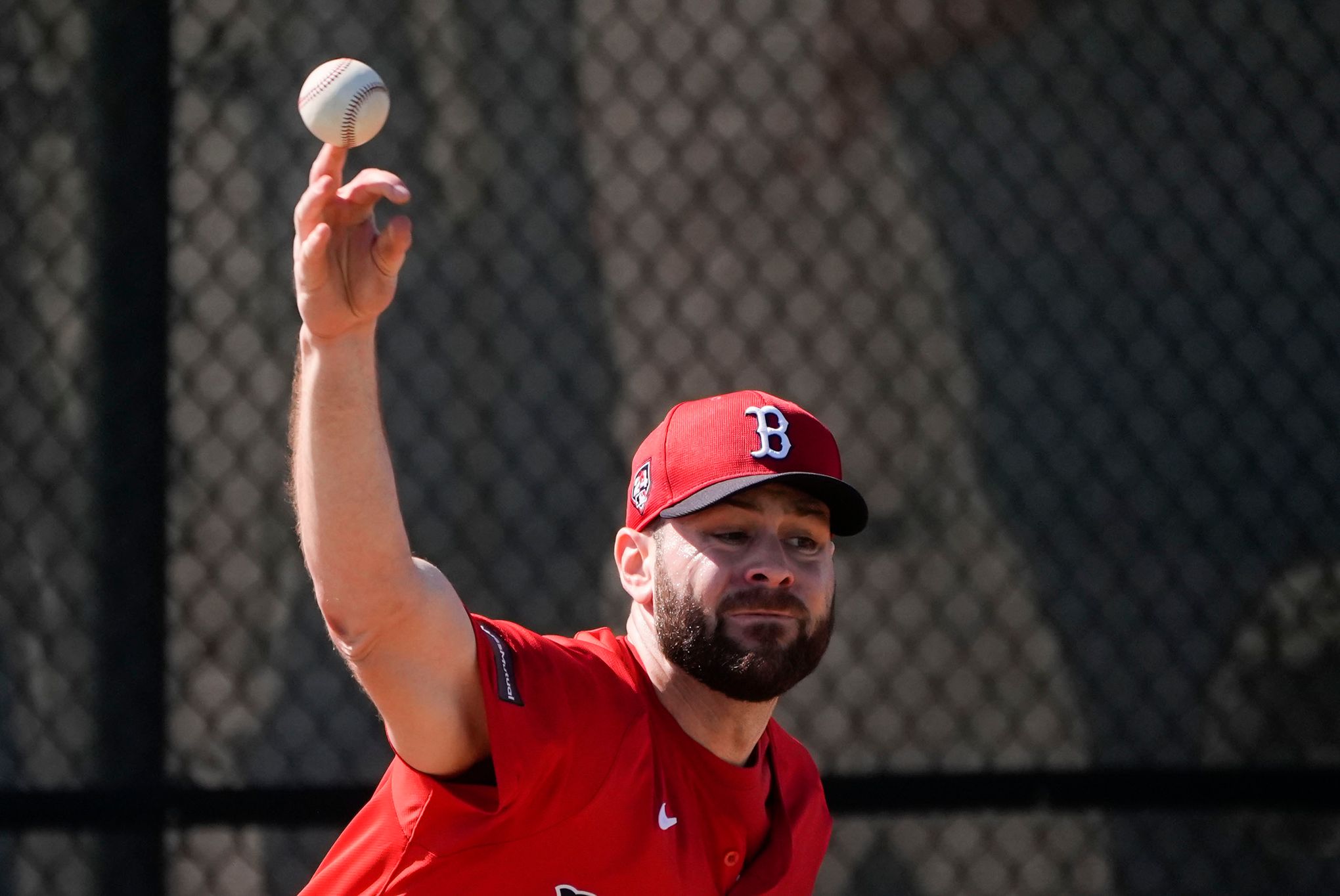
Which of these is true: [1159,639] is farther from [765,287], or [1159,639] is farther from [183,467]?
[183,467]

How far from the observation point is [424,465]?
305 centimetres

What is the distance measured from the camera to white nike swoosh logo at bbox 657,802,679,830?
1791mm

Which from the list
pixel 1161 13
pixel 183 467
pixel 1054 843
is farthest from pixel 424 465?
pixel 1161 13

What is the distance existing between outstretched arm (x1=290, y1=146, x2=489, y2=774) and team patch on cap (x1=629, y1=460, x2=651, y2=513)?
0.52 meters

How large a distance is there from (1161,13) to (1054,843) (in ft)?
6.20

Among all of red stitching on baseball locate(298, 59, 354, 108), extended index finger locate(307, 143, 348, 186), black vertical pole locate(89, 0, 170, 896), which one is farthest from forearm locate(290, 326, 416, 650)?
black vertical pole locate(89, 0, 170, 896)

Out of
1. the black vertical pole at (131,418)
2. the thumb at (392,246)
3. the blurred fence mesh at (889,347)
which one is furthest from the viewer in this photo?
the blurred fence mesh at (889,347)

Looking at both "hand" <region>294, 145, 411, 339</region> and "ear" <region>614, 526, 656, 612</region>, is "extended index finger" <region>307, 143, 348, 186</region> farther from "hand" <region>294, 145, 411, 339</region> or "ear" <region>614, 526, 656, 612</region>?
"ear" <region>614, 526, 656, 612</region>

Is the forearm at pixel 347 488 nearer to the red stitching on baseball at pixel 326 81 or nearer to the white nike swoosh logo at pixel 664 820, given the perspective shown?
the red stitching on baseball at pixel 326 81

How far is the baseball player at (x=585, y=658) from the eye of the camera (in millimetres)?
1435

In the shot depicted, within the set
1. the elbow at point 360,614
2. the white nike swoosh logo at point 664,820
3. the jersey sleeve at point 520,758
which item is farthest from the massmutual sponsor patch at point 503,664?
the white nike swoosh logo at point 664,820

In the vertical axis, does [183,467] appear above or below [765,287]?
below

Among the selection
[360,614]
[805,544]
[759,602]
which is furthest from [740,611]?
[360,614]

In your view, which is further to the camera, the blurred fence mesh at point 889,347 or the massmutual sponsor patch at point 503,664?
the blurred fence mesh at point 889,347
